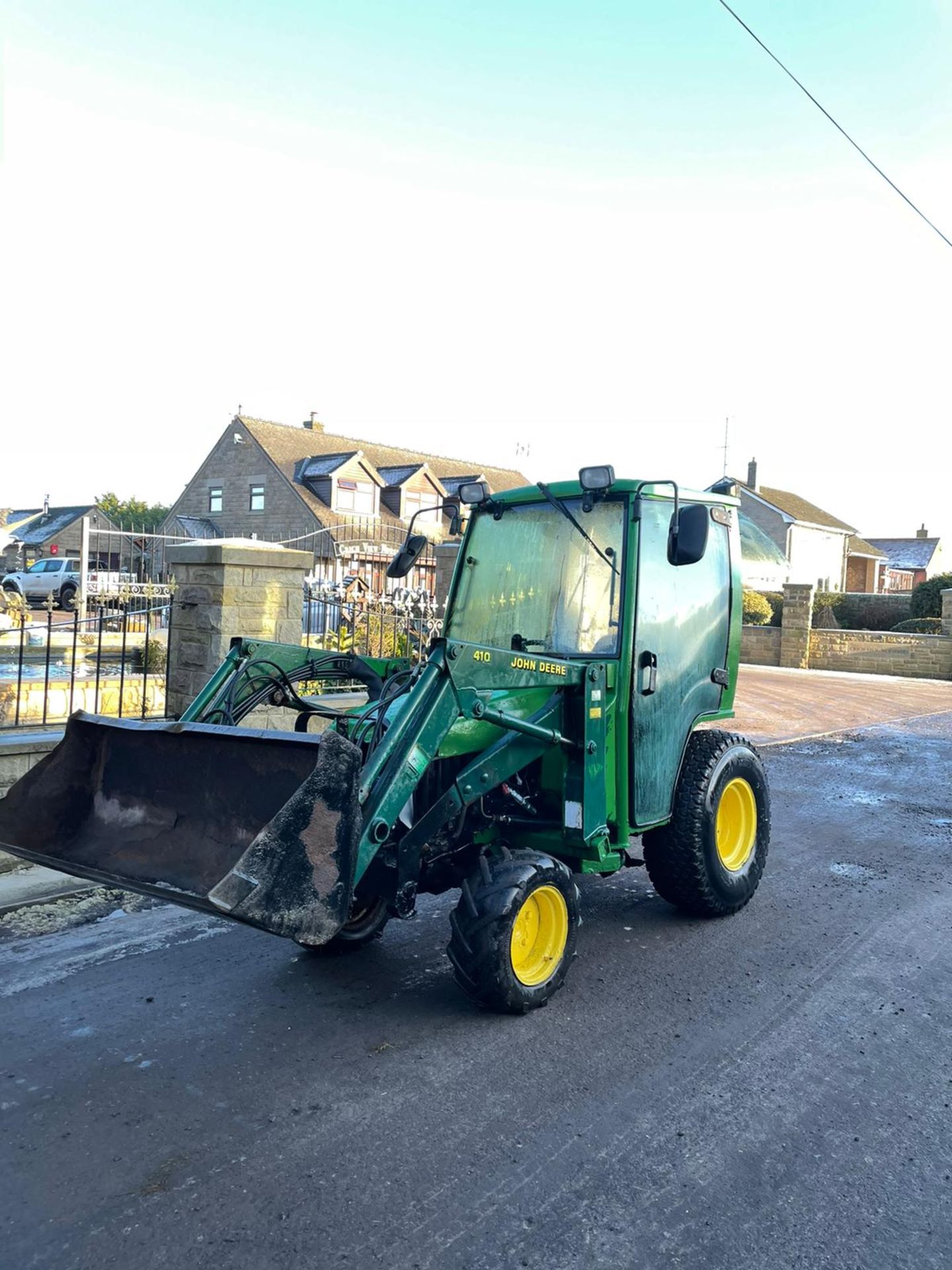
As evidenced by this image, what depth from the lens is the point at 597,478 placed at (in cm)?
466

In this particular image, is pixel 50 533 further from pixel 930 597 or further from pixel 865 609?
pixel 930 597

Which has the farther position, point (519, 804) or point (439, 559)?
point (439, 559)

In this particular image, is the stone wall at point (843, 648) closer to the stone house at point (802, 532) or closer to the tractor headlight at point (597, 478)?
the stone house at point (802, 532)

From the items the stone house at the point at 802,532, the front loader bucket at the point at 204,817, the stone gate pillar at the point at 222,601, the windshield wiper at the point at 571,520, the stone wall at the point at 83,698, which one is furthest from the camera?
the stone house at the point at 802,532

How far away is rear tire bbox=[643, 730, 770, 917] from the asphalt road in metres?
0.21

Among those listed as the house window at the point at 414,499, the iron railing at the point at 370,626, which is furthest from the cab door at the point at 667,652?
the house window at the point at 414,499

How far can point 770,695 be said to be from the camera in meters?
17.3

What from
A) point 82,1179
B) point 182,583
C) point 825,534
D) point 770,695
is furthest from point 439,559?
point 825,534

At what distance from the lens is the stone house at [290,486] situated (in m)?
35.8

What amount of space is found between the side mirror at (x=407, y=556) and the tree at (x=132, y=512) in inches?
2025

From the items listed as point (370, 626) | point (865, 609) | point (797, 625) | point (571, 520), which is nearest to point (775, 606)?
point (865, 609)

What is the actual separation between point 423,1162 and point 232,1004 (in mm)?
1434

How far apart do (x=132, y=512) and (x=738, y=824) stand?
181 feet

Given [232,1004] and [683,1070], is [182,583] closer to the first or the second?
[232,1004]
